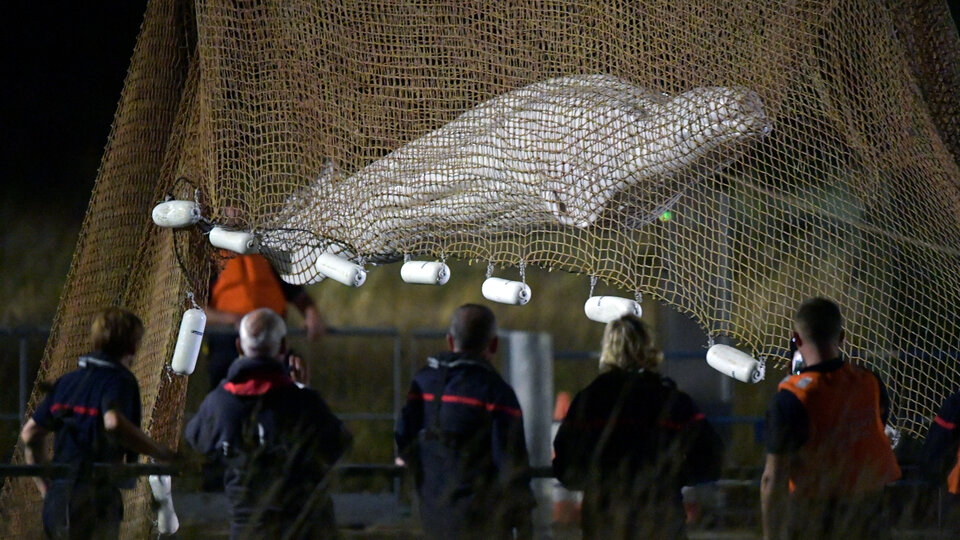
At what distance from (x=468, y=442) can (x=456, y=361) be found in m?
0.22

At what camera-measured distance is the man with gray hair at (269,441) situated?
2.69m

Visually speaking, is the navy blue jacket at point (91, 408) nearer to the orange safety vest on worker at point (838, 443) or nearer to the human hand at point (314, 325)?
the human hand at point (314, 325)

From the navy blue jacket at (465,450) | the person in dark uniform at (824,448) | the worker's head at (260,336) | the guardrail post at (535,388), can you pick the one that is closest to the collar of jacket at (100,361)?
the worker's head at (260,336)

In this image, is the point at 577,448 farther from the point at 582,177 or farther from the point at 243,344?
the point at 582,177

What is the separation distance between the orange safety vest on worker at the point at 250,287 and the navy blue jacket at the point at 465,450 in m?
1.74

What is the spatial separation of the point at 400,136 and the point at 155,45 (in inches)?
46.3

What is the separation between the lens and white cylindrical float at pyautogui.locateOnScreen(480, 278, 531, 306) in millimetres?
3775

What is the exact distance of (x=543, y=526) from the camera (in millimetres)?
2760

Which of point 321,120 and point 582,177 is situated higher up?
point 321,120

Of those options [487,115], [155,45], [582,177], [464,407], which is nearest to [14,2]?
[155,45]

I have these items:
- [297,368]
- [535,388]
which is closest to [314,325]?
[297,368]

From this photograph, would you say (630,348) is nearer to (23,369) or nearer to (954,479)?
(954,479)

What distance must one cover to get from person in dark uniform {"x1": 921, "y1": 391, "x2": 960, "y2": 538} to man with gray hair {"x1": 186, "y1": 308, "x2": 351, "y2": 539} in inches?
62.5

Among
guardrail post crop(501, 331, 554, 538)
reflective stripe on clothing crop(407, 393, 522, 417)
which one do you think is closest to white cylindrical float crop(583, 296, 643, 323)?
reflective stripe on clothing crop(407, 393, 522, 417)
